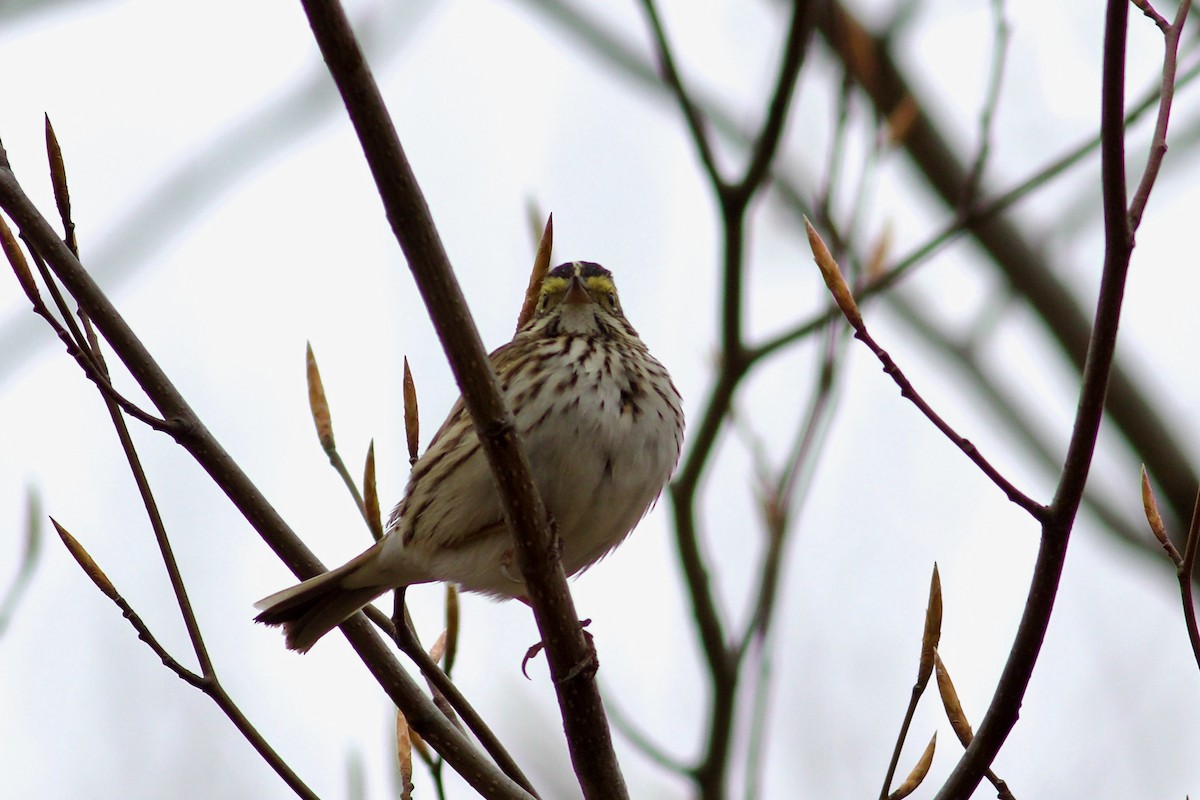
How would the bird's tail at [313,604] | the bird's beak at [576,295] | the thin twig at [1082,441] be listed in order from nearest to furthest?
the thin twig at [1082,441]
the bird's tail at [313,604]
the bird's beak at [576,295]

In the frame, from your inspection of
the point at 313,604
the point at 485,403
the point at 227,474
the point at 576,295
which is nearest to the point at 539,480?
the point at 313,604

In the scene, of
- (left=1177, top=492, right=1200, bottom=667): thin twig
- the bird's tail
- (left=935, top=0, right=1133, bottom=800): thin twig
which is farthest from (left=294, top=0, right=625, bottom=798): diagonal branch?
the bird's tail

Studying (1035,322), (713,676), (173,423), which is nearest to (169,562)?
(173,423)

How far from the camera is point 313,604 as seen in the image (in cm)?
595

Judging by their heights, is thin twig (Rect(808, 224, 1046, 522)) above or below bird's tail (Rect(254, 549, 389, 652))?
below

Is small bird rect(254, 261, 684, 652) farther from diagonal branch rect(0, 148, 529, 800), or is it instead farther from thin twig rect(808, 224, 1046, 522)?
thin twig rect(808, 224, 1046, 522)

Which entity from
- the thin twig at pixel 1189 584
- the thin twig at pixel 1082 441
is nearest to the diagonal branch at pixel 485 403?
the thin twig at pixel 1082 441

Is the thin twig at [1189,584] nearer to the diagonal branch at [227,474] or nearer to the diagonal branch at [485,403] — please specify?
the diagonal branch at [485,403]

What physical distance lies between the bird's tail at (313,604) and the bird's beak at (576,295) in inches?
60.9

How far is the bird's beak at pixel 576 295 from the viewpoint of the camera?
6566mm

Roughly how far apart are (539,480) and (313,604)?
1.19 m

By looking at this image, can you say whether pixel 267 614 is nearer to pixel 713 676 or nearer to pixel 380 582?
pixel 380 582

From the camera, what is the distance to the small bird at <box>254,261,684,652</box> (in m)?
5.54

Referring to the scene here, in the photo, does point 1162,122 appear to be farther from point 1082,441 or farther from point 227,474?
point 227,474
